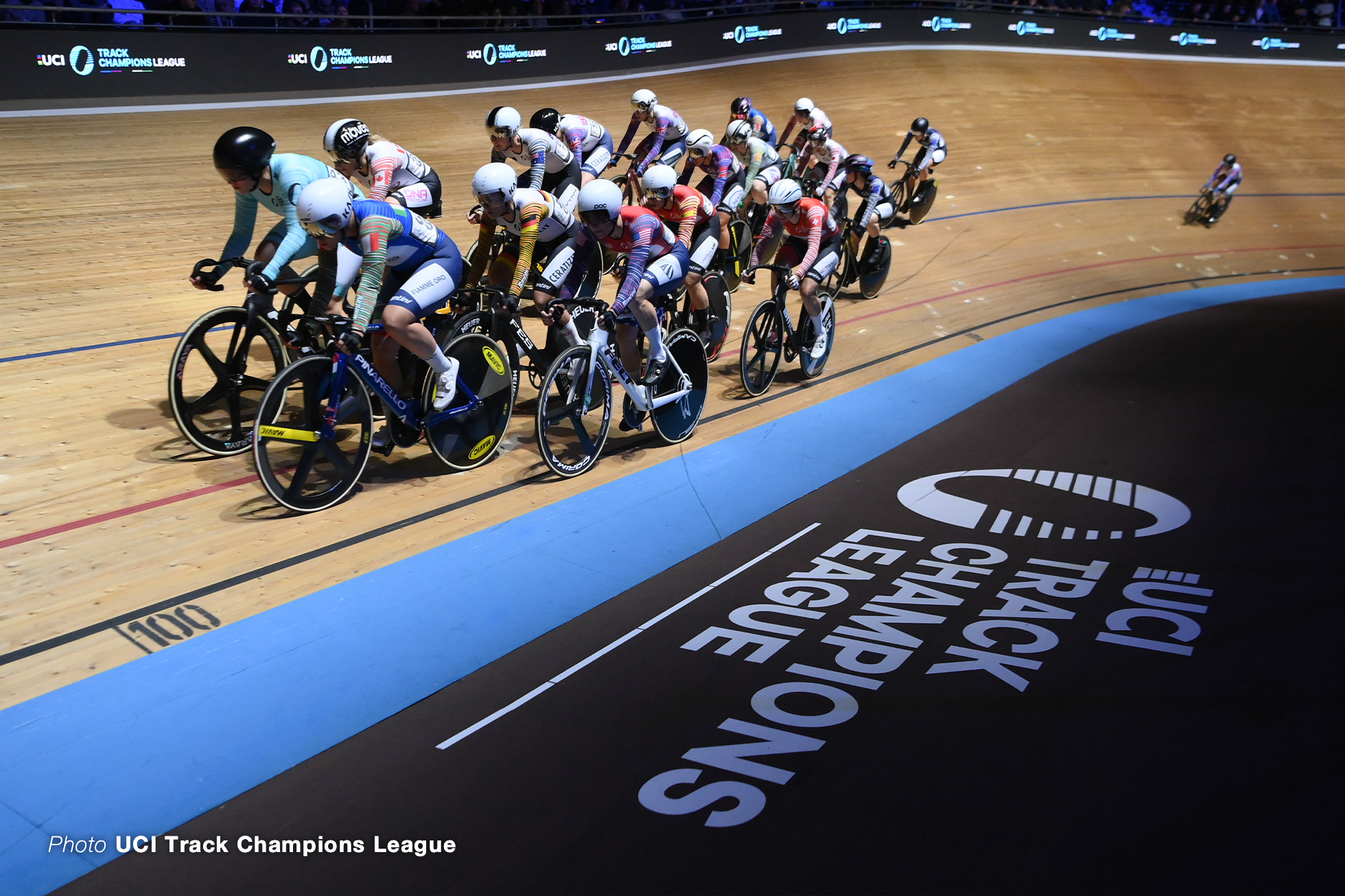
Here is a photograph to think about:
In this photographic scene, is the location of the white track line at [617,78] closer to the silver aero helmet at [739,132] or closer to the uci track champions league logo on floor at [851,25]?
the uci track champions league logo on floor at [851,25]

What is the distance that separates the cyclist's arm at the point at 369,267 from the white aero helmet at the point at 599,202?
3.60 feet

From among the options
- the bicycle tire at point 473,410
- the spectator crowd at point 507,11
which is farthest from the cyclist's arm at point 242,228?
the spectator crowd at point 507,11

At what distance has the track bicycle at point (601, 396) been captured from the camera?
15.6 ft

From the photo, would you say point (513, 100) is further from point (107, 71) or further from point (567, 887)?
point (567, 887)

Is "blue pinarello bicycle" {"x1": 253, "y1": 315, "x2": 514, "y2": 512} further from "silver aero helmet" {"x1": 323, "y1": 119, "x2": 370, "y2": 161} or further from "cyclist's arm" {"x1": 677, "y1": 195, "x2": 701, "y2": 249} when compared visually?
"cyclist's arm" {"x1": 677, "y1": 195, "x2": 701, "y2": 249}

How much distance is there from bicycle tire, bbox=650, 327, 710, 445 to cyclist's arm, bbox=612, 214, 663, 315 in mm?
420

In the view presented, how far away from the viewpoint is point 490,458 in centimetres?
504

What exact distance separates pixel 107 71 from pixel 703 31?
386 inches

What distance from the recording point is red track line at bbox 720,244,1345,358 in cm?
873

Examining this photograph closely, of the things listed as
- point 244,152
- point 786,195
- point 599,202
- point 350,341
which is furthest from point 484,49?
point 350,341

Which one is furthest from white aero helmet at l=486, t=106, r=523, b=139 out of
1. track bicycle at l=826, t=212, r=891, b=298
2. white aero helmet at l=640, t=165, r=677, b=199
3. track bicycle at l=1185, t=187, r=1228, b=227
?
track bicycle at l=1185, t=187, r=1228, b=227

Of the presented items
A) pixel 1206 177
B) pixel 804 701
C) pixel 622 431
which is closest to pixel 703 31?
pixel 1206 177

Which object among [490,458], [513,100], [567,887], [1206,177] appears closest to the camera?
[567,887]

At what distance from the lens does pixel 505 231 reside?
222 inches
